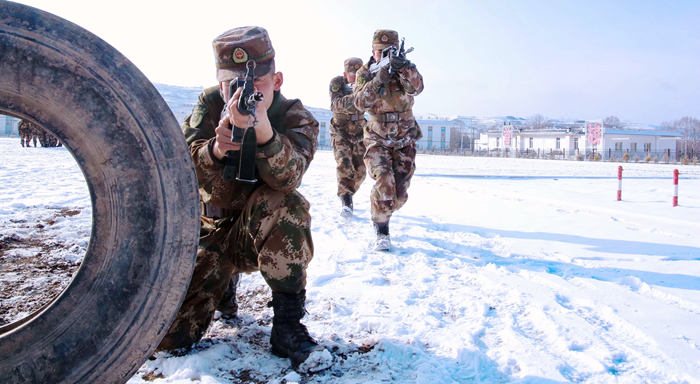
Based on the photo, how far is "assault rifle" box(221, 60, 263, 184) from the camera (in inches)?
65.6

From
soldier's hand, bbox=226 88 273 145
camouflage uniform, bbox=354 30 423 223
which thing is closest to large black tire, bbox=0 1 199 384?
soldier's hand, bbox=226 88 273 145

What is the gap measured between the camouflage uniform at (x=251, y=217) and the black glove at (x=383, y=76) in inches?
85.6

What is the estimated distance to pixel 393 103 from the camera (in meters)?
4.53

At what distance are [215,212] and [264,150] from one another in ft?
1.97

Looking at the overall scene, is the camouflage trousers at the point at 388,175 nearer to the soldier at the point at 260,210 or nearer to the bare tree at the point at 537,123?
the soldier at the point at 260,210

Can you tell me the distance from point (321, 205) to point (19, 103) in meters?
5.44

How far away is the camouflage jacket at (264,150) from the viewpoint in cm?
188

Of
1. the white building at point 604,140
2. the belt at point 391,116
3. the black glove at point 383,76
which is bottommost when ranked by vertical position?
the belt at point 391,116

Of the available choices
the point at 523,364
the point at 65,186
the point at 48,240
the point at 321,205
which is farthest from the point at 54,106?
the point at 65,186

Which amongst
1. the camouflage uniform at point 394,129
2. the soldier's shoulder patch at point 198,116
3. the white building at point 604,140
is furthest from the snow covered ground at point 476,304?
the white building at point 604,140

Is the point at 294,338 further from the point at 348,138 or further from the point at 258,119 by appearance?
the point at 348,138

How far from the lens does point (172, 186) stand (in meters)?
1.29

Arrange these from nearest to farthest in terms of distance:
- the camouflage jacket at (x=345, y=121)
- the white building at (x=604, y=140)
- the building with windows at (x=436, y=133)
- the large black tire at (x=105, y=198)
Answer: the large black tire at (x=105, y=198) < the camouflage jacket at (x=345, y=121) < the white building at (x=604, y=140) < the building with windows at (x=436, y=133)

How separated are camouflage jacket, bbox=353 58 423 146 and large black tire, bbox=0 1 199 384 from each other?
130 inches
